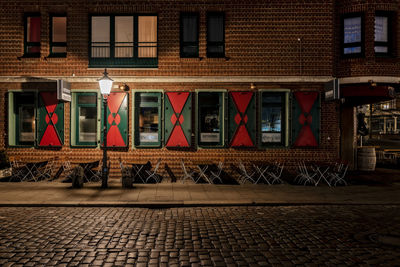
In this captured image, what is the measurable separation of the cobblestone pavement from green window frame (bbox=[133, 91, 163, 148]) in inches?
188

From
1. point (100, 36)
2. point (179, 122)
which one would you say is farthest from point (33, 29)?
point (179, 122)

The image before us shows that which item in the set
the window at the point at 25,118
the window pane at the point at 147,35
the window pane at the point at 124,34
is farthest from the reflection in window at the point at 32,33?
the window pane at the point at 147,35

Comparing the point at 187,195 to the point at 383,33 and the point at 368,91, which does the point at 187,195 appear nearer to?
the point at 368,91

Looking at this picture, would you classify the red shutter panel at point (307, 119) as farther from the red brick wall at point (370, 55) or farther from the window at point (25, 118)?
the window at point (25, 118)

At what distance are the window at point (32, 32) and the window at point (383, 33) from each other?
14076 millimetres

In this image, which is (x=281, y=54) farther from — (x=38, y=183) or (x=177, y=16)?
(x=38, y=183)

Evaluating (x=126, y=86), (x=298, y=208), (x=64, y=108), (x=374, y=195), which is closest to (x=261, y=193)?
(x=298, y=208)

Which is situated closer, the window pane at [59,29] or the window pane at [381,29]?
the window pane at [59,29]

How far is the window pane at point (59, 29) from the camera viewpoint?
12039 mm

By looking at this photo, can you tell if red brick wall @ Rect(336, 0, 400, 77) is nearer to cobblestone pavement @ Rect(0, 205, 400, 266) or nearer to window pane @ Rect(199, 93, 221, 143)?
window pane @ Rect(199, 93, 221, 143)

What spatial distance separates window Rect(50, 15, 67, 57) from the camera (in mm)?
12039

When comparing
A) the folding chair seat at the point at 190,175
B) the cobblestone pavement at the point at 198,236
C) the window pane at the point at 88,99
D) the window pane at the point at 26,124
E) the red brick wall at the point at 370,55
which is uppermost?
the red brick wall at the point at 370,55

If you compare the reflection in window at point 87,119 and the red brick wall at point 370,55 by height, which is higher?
the red brick wall at point 370,55

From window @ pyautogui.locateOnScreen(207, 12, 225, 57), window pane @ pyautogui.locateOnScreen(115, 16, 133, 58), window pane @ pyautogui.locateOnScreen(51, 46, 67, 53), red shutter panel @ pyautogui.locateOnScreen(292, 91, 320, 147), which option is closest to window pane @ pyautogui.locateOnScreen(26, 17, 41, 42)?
window pane @ pyautogui.locateOnScreen(51, 46, 67, 53)
